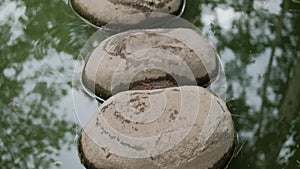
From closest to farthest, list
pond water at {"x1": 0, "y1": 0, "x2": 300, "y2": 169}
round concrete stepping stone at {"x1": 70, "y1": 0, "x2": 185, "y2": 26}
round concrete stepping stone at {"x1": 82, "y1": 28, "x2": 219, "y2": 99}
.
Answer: pond water at {"x1": 0, "y1": 0, "x2": 300, "y2": 169} < round concrete stepping stone at {"x1": 82, "y1": 28, "x2": 219, "y2": 99} < round concrete stepping stone at {"x1": 70, "y1": 0, "x2": 185, "y2": 26}

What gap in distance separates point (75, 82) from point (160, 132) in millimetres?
1038

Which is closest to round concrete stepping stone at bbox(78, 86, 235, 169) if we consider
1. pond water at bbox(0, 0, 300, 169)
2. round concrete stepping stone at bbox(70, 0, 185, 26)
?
pond water at bbox(0, 0, 300, 169)

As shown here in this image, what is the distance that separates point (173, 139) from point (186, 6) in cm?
183

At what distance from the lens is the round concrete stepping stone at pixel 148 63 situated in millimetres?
3723

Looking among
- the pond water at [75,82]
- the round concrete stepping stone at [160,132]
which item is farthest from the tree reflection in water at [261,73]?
the round concrete stepping stone at [160,132]

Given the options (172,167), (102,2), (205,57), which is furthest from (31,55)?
(172,167)

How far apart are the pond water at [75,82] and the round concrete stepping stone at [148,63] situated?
190 millimetres

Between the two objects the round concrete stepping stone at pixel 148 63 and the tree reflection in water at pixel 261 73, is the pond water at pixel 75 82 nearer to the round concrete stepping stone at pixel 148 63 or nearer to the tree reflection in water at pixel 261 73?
the tree reflection in water at pixel 261 73

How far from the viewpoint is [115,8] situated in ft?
14.2

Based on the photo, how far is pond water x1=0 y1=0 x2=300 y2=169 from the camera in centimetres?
352

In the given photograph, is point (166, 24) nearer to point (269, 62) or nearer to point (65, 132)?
point (269, 62)

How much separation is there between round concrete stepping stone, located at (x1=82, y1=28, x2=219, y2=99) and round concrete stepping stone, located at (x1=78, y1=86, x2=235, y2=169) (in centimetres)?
30

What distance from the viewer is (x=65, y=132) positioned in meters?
3.61

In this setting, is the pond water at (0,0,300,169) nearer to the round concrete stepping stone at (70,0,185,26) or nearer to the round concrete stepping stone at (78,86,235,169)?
the round concrete stepping stone at (70,0,185,26)
